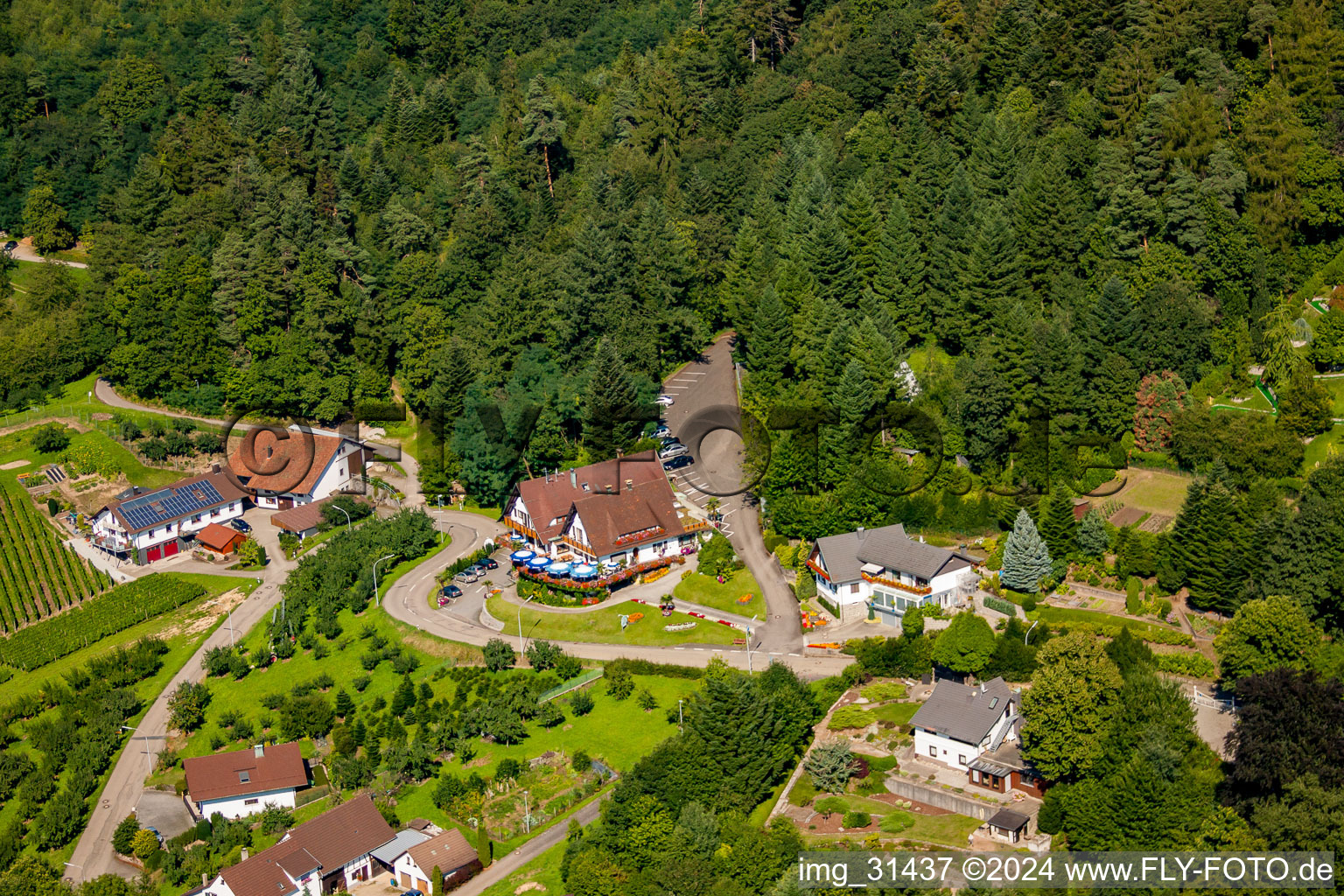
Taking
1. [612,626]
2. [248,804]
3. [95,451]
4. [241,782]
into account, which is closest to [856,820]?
[612,626]

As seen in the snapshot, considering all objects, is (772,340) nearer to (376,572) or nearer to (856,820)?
(376,572)

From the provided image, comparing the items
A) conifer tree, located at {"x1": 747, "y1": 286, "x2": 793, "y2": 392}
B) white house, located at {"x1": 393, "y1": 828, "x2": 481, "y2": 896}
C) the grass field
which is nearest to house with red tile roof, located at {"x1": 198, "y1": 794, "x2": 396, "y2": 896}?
white house, located at {"x1": 393, "y1": 828, "x2": 481, "y2": 896}

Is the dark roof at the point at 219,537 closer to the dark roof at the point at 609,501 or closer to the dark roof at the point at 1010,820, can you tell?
the dark roof at the point at 609,501

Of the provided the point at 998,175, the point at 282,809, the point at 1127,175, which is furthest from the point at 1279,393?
the point at 282,809

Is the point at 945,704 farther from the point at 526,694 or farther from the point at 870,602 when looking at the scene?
the point at 526,694

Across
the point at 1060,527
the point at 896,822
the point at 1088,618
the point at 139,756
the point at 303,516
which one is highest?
the point at 1060,527

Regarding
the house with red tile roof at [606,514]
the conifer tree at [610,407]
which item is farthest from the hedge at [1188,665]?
the conifer tree at [610,407]
